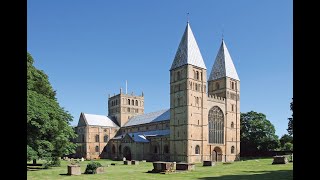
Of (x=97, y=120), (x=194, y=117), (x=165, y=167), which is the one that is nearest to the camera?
(x=165, y=167)

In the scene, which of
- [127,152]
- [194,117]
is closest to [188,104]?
[194,117]

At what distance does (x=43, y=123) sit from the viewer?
29.8 meters

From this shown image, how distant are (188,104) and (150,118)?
22.7 meters

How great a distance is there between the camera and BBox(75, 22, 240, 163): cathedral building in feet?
196

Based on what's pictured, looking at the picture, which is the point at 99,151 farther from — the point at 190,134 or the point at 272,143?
the point at 272,143

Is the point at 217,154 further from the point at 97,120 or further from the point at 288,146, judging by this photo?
the point at 97,120

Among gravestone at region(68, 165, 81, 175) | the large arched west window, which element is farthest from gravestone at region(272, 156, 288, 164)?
the large arched west window

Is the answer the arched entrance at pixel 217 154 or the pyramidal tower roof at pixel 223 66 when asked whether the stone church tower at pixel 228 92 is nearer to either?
the pyramidal tower roof at pixel 223 66

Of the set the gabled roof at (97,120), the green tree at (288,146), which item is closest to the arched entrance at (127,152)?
the gabled roof at (97,120)

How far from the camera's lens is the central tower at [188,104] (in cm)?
5888

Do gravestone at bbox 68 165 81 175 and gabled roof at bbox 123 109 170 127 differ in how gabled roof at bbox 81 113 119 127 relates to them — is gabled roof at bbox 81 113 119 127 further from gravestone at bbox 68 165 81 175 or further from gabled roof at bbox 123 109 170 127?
gravestone at bbox 68 165 81 175

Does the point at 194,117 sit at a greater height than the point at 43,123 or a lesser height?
lesser

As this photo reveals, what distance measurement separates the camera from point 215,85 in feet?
229
